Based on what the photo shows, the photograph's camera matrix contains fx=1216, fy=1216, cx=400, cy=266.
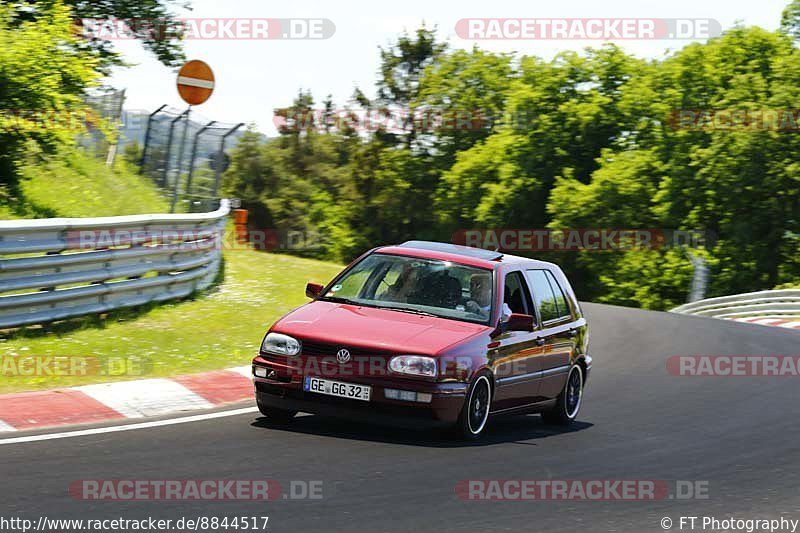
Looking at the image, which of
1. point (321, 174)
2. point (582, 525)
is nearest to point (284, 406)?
point (582, 525)

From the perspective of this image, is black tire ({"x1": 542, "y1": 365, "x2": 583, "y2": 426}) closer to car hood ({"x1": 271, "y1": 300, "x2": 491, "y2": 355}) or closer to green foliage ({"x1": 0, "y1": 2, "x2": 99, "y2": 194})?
car hood ({"x1": 271, "y1": 300, "x2": 491, "y2": 355})

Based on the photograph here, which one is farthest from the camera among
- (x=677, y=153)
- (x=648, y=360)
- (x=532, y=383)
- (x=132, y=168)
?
(x=677, y=153)

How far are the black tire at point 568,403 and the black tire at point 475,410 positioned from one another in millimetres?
1615

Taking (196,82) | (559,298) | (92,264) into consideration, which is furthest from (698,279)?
(559,298)

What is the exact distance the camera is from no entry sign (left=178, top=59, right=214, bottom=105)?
16797 mm

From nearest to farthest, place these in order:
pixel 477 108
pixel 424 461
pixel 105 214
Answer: pixel 424 461 < pixel 105 214 < pixel 477 108

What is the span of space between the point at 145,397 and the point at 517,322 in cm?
318

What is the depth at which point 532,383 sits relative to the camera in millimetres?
10320

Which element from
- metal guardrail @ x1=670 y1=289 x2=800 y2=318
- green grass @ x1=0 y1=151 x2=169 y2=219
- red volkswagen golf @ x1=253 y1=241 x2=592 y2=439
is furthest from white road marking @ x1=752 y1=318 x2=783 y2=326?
red volkswagen golf @ x1=253 y1=241 x2=592 y2=439

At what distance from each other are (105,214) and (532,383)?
11.6 meters

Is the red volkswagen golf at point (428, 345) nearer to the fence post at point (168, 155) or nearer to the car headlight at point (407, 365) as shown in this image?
the car headlight at point (407, 365)

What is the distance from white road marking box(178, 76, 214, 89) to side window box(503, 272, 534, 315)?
25.5ft

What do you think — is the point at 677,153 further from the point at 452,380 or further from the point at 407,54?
the point at 452,380

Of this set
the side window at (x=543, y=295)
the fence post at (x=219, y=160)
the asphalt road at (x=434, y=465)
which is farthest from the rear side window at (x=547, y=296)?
the fence post at (x=219, y=160)
